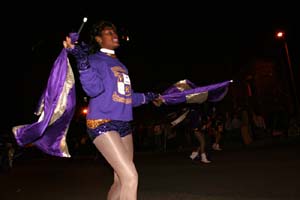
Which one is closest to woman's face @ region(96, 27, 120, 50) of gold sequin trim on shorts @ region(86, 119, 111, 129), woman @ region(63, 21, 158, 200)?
woman @ region(63, 21, 158, 200)

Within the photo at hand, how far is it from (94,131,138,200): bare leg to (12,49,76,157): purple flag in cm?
52

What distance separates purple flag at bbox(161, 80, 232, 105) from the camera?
460 centimetres

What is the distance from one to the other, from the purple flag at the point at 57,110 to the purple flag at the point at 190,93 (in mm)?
1237

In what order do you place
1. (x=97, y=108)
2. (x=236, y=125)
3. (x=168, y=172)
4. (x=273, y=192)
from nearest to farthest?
1. (x=97, y=108)
2. (x=273, y=192)
3. (x=168, y=172)
4. (x=236, y=125)

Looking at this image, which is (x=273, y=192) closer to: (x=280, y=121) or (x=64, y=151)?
(x=64, y=151)

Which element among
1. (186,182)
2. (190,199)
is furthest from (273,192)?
(186,182)

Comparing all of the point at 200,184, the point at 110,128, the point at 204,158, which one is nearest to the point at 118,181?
the point at 110,128

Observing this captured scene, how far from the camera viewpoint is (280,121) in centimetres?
1627

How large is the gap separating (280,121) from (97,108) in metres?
14.4

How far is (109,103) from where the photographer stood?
3.25 metres

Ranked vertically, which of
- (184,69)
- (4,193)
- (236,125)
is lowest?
(4,193)

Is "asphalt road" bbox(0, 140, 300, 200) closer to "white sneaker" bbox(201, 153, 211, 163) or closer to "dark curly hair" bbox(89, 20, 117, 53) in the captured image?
"white sneaker" bbox(201, 153, 211, 163)

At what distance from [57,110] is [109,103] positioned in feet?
1.94

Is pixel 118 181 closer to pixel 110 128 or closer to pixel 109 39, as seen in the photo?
pixel 110 128
